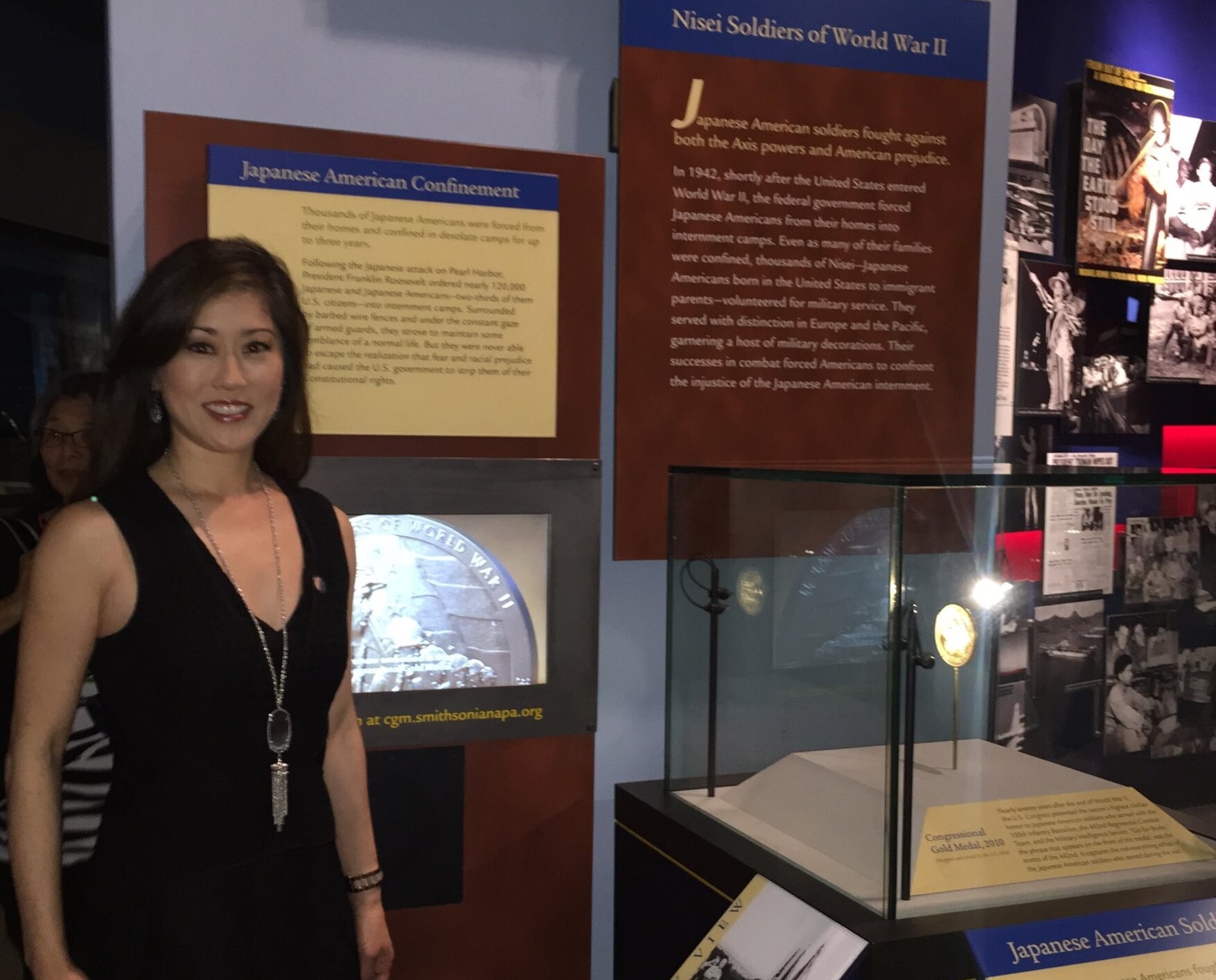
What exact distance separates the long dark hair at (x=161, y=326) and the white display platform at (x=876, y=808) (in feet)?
3.33

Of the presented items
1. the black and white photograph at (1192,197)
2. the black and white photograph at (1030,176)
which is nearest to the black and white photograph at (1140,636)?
the black and white photograph at (1030,176)

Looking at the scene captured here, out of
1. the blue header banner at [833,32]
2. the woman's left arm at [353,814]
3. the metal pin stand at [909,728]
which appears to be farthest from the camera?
the blue header banner at [833,32]

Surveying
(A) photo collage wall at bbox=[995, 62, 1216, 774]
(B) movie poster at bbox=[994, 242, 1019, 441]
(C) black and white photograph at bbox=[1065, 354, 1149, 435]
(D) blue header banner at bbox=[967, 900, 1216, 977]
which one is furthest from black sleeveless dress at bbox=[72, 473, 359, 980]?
(C) black and white photograph at bbox=[1065, 354, 1149, 435]

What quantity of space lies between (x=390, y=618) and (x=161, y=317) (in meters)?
0.76

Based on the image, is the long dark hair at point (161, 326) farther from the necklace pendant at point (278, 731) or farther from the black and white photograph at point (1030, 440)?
the black and white photograph at point (1030, 440)

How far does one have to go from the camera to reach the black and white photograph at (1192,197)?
368 centimetres

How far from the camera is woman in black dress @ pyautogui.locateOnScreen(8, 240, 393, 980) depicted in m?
1.45

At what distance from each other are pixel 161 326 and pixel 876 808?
118 centimetres

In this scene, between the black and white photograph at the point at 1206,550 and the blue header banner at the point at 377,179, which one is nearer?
the black and white photograph at the point at 1206,550

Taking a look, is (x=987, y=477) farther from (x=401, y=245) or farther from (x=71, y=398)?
(x=71, y=398)

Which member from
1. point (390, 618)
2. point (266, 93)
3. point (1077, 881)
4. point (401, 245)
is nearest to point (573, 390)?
point (401, 245)

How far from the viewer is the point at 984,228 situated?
254cm

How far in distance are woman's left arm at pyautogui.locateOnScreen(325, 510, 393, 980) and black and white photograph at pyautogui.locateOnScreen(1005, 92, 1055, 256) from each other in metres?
2.44

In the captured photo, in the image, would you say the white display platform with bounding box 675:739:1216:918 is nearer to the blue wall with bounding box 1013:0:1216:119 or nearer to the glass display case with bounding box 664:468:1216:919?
the glass display case with bounding box 664:468:1216:919
